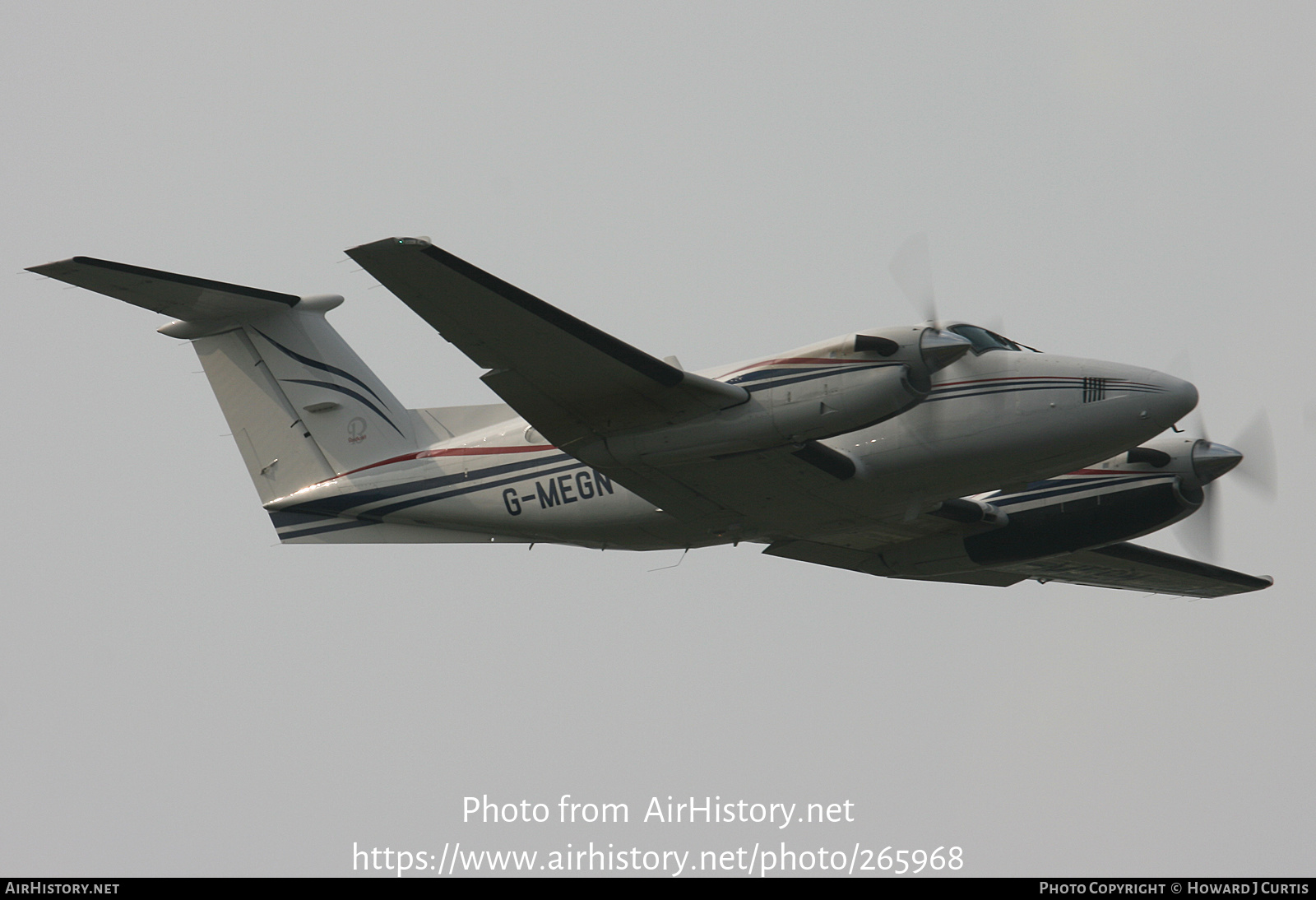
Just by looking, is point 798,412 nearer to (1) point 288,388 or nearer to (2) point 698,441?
(2) point 698,441

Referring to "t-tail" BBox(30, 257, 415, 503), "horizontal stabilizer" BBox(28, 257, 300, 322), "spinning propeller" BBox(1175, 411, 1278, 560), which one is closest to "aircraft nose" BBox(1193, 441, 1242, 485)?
"spinning propeller" BBox(1175, 411, 1278, 560)

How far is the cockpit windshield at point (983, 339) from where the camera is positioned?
15469mm

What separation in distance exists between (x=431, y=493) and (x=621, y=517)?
2602 mm

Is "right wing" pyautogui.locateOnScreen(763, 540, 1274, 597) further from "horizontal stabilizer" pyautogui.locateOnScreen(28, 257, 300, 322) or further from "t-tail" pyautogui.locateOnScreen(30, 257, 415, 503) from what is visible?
"horizontal stabilizer" pyautogui.locateOnScreen(28, 257, 300, 322)

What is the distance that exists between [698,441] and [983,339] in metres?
3.60

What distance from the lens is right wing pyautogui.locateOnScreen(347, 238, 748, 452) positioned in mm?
12984

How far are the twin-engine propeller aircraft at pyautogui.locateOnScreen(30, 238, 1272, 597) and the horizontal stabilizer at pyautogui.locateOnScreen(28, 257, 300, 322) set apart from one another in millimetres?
33

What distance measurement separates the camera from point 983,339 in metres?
15.6

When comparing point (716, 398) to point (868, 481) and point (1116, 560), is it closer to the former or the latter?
point (868, 481)

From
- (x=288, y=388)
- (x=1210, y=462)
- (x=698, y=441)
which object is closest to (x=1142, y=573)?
(x=1210, y=462)

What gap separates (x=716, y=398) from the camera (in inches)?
570

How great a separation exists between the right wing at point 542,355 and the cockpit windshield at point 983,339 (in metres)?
2.78

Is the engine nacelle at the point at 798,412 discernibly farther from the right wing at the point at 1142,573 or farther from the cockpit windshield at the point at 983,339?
the right wing at the point at 1142,573

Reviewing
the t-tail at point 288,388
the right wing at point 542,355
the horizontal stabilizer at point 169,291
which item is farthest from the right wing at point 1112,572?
the horizontal stabilizer at point 169,291
